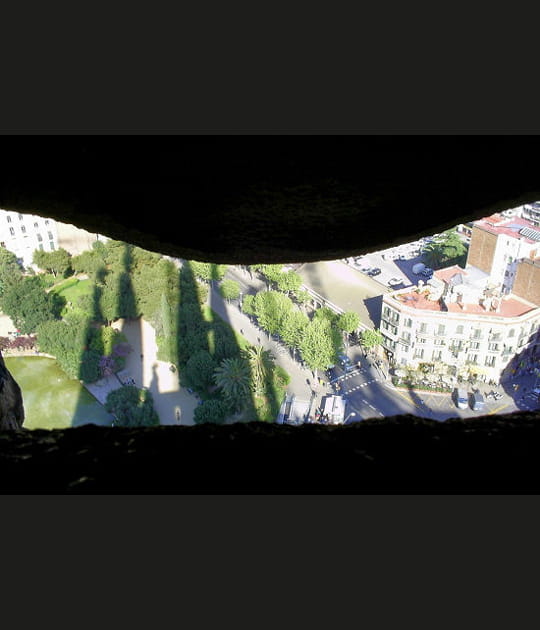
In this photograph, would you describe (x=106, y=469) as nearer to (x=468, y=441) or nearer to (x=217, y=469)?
(x=217, y=469)

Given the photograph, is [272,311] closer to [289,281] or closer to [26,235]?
[289,281]

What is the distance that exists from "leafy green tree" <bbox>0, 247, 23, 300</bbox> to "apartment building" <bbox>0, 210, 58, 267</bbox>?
3.24ft

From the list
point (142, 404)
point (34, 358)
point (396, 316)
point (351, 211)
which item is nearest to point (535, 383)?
point (396, 316)

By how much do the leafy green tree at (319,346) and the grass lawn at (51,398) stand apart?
186 inches

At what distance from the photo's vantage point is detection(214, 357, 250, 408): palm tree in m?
11.6

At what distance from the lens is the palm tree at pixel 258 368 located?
40.3ft

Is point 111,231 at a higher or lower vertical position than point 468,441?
higher

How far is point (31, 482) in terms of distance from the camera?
147cm

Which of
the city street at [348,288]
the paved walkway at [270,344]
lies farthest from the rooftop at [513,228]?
the paved walkway at [270,344]

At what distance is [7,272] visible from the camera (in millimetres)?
14914

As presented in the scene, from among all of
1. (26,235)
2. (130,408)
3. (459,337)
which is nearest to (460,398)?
(459,337)

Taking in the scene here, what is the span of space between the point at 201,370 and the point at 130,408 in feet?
5.71

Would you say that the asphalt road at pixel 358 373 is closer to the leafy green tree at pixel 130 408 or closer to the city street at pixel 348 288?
the city street at pixel 348 288

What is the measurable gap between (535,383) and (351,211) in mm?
13255
